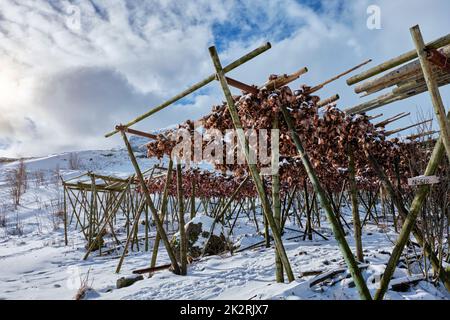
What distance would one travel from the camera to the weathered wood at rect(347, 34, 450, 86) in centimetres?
263

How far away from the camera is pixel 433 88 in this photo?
2654 millimetres

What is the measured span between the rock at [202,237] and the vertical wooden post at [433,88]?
6.56 metres

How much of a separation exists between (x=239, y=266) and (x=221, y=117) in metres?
3.04

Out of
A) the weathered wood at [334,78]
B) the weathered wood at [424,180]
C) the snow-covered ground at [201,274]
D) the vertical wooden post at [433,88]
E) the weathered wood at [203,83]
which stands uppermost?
the weathered wood at [203,83]

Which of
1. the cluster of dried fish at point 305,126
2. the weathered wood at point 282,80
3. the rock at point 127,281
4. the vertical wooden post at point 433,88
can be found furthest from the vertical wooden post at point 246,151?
the rock at point 127,281

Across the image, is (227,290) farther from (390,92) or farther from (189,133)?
(390,92)

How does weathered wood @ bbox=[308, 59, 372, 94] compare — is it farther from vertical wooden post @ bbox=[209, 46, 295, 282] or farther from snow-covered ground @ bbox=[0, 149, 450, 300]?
snow-covered ground @ bbox=[0, 149, 450, 300]

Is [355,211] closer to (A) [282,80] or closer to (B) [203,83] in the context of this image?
(A) [282,80]

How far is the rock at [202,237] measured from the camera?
8188 millimetres

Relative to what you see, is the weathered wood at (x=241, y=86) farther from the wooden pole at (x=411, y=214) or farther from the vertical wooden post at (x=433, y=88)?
the wooden pole at (x=411, y=214)

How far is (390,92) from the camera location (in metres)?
4.20

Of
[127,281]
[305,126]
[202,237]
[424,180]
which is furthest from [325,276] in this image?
[202,237]
